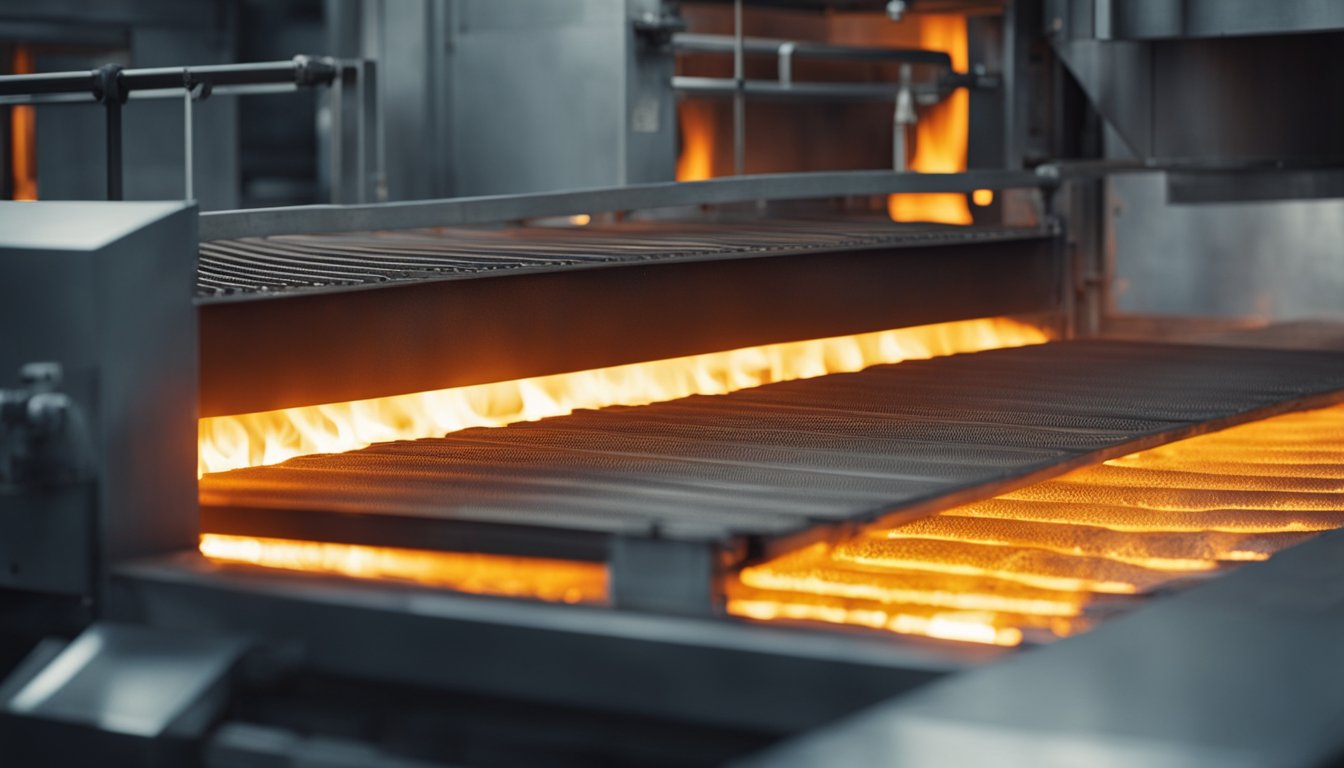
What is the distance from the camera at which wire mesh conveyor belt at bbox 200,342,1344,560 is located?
77.9 inches

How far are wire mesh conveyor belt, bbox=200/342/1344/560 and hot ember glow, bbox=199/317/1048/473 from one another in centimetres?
17

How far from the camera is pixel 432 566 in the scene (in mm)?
2027

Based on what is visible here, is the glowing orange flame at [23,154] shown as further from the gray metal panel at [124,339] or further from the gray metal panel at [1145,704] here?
the gray metal panel at [1145,704]

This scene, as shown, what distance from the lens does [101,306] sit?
77.7 inches

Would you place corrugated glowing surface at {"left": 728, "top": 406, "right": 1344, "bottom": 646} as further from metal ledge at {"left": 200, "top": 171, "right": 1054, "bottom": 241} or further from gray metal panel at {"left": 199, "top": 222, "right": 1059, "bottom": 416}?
metal ledge at {"left": 200, "top": 171, "right": 1054, "bottom": 241}

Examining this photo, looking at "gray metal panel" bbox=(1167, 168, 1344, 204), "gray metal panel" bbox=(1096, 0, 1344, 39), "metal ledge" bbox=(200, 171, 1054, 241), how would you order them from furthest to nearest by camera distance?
"gray metal panel" bbox=(1167, 168, 1344, 204) < "gray metal panel" bbox=(1096, 0, 1344, 39) < "metal ledge" bbox=(200, 171, 1054, 241)

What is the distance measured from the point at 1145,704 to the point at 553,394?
1.98 meters

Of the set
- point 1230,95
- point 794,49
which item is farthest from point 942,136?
point 1230,95

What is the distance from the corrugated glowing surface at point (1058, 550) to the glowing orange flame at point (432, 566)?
0.18 metres

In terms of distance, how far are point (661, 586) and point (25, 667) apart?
702mm

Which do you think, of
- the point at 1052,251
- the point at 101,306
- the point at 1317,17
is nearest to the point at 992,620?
the point at 101,306

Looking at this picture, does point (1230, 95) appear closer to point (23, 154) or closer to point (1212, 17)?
point (1212, 17)

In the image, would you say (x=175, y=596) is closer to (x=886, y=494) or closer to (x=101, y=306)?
(x=101, y=306)

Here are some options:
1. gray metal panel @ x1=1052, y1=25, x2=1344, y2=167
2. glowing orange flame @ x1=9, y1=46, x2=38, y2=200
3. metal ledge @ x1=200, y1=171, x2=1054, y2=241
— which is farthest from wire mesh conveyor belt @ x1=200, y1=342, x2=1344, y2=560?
glowing orange flame @ x1=9, y1=46, x2=38, y2=200
